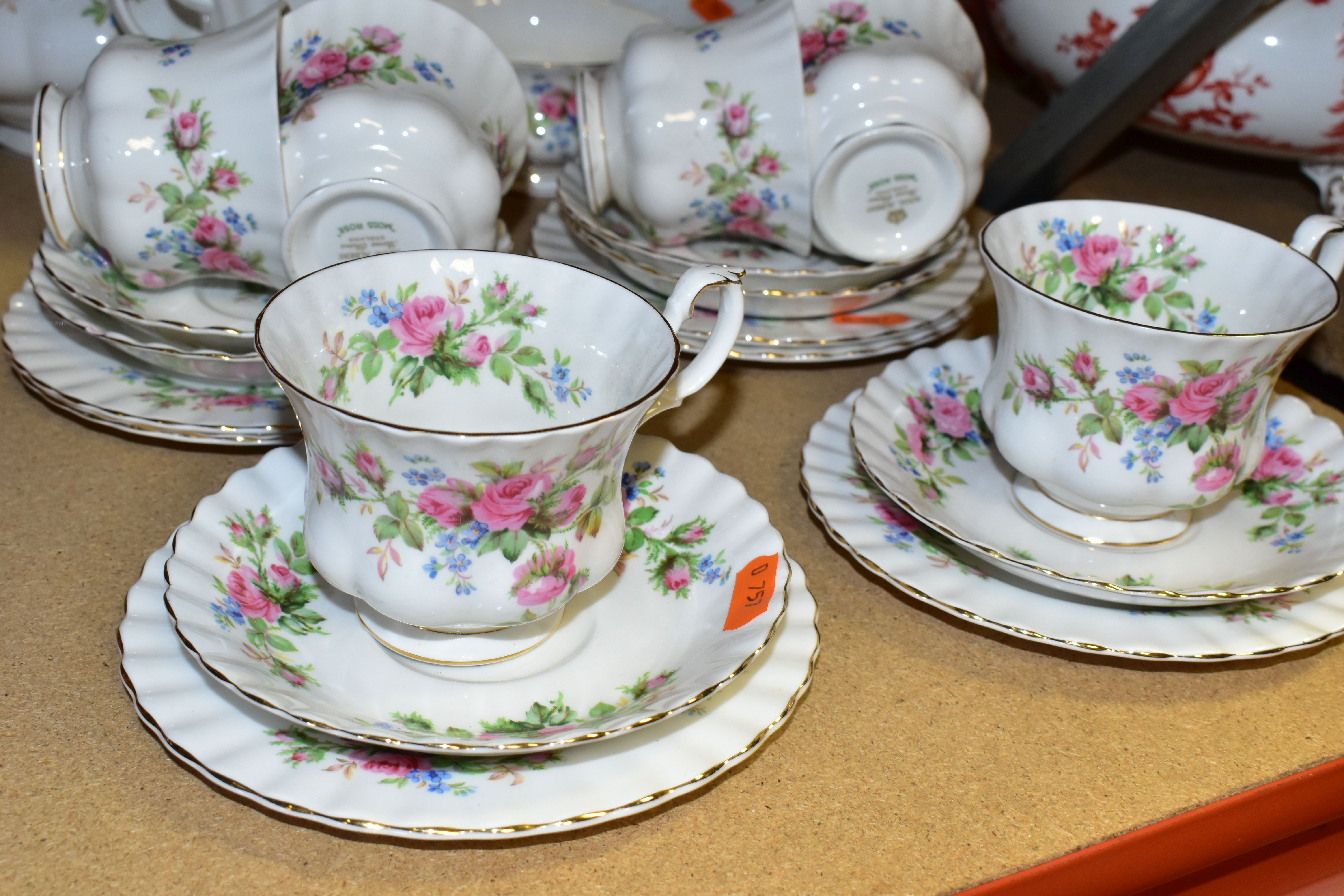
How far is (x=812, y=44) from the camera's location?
89cm

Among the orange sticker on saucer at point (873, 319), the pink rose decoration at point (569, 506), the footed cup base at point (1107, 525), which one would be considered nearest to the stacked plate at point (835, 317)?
the orange sticker on saucer at point (873, 319)

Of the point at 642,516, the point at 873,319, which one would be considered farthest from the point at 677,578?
the point at 873,319

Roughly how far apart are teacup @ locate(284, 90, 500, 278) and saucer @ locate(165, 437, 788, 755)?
0.57 feet

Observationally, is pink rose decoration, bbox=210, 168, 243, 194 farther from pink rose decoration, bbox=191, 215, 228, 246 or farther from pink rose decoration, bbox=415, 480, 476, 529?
pink rose decoration, bbox=415, 480, 476, 529

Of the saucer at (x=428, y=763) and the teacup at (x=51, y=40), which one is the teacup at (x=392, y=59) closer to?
the teacup at (x=51, y=40)

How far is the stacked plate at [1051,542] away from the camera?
2.07 ft

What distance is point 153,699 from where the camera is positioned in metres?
0.52

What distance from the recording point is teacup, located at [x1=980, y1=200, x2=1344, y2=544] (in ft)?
2.14

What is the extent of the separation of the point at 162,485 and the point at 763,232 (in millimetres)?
484

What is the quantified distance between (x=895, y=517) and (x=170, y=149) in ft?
1.72

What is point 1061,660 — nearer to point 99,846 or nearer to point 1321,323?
point 1321,323

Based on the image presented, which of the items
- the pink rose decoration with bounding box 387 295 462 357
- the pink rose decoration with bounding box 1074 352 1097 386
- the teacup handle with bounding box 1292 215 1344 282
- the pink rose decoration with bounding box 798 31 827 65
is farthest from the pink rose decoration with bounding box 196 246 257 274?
the teacup handle with bounding box 1292 215 1344 282

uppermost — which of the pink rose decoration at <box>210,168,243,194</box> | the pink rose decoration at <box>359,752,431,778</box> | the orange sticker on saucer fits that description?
the pink rose decoration at <box>210,168,243,194</box>

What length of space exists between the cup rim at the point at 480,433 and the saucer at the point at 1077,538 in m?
0.20
